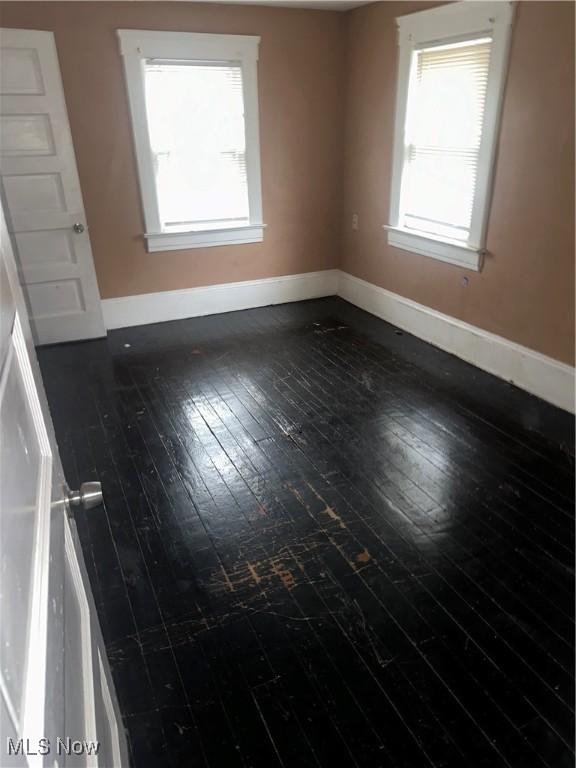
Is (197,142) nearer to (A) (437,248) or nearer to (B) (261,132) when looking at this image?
(B) (261,132)

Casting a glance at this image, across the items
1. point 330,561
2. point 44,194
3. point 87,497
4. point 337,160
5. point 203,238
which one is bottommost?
point 330,561

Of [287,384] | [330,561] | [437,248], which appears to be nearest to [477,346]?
[437,248]

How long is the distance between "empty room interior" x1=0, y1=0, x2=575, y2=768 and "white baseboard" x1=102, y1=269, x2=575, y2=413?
0.02 metres

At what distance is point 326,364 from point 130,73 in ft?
8.10

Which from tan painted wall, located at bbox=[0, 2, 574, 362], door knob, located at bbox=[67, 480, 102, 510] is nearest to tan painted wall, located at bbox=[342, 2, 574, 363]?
tan painted wall, located at bbox=[0, 2, 574, 362]

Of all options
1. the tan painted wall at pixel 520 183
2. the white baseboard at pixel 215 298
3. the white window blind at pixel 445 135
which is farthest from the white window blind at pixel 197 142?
the white window blind at pixel 445 135

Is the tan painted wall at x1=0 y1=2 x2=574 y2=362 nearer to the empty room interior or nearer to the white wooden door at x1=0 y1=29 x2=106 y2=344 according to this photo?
the empty room interior

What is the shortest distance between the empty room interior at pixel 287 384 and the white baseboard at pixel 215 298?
27 mm

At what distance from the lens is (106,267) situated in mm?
4348

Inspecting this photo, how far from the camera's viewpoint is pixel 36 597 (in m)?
0.64

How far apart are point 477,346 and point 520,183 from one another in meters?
1.06

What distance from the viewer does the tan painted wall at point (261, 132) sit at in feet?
12.4

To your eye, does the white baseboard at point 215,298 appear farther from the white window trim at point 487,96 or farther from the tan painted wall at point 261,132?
the white window trim at point 487,96

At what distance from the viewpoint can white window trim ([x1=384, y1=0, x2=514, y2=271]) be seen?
312 centimetres
